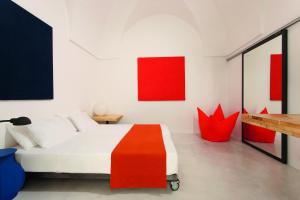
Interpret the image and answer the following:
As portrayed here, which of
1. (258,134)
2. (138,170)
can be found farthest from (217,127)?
(138,170)

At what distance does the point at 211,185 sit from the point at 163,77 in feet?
10.0

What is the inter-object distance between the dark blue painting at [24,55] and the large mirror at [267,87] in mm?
3674

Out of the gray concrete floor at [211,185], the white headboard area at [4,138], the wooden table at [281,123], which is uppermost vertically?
the wooden table at [281,123]

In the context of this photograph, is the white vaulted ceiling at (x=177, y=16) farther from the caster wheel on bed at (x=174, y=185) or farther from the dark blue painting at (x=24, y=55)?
the caster wheel on bed at (x=174, y=185)

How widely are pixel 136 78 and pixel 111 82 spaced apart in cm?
75

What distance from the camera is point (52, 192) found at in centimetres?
168

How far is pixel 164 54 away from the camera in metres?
4.36

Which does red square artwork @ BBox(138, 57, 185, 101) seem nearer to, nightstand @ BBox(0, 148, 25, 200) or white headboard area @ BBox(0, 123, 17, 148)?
white headboard area @ BBox(0, 123, 17, 148)

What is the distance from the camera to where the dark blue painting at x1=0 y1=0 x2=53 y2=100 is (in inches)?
69.3

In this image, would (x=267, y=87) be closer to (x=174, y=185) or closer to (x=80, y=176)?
(x=174, y=185)

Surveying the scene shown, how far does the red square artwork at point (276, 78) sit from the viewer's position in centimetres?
243

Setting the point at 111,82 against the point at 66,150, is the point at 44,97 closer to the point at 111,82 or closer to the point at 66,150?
the point at 66,150

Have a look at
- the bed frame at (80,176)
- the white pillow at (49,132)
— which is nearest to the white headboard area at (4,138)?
the white pillow at (49,132)

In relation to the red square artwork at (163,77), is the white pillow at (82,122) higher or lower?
lower
